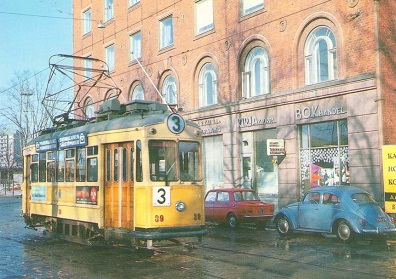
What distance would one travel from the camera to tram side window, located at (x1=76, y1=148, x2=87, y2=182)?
13859 mm

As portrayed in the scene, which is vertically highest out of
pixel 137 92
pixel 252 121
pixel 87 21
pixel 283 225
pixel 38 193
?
pixel 87 21

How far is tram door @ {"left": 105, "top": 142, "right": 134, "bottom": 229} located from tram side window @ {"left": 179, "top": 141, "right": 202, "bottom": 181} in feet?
3.79

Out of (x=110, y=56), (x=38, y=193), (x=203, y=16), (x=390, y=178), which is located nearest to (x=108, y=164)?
(x=38, y=193)

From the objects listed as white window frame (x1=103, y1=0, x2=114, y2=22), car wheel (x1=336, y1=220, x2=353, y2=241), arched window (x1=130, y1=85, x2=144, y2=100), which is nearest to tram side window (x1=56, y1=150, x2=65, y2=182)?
car wheel (x1=336, y1=220, x2=353, y2=241)

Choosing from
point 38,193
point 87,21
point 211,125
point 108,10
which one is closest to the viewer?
point 38,193

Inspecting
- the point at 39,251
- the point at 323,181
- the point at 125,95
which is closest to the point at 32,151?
the point at 39,251

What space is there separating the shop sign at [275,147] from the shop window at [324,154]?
2.49 ft

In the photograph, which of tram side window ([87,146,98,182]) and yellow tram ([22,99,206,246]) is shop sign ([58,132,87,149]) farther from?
tram side window ([87,146,98,182])

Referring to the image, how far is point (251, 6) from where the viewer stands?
79.2ft

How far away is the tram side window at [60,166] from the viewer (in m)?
15.0

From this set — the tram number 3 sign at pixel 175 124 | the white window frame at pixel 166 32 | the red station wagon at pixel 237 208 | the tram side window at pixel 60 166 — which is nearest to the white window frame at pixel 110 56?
the white window frame at pixel 166 32

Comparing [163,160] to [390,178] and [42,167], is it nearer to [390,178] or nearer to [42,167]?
[390,178]

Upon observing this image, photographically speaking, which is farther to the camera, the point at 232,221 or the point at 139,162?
the point at 232,221

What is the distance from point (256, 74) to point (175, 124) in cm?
1244
